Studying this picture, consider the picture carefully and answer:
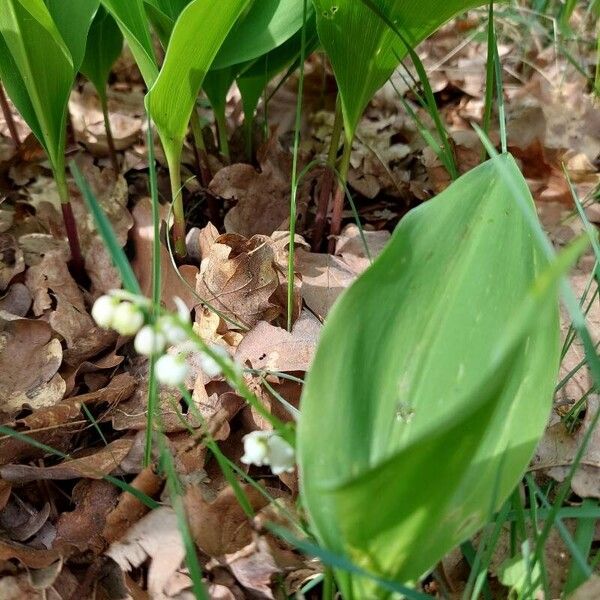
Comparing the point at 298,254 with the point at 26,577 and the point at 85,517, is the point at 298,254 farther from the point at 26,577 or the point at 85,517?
the point at 26,577

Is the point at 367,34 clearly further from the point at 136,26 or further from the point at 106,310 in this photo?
the point at 106,310

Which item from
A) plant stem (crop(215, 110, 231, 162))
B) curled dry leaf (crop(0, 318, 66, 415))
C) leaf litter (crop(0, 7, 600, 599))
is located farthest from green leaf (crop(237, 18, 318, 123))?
curled dry leaf (crop(0, 318, 66, 415))

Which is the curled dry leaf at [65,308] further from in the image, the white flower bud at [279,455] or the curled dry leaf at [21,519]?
the white flower bud at [279,455]

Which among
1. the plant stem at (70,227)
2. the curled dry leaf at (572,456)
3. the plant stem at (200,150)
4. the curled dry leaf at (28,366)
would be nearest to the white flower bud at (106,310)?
the curled dry leaf at (28,366)

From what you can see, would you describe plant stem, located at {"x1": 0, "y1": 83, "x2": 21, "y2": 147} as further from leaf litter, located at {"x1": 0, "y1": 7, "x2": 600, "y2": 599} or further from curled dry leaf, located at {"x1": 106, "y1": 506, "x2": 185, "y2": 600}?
curled dry leaf, located at {"x1": 106, "y1": 506, "x2": 185, "y2": 600}

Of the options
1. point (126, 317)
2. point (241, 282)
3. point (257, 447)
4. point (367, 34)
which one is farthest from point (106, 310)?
point (367, 34)

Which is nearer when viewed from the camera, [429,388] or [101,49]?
[429,388]
